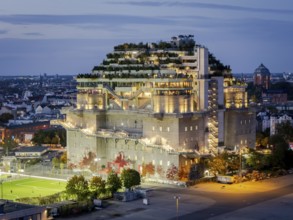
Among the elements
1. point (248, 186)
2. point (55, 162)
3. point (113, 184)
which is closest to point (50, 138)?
point (55, 162)

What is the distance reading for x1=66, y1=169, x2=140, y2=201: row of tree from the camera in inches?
2264

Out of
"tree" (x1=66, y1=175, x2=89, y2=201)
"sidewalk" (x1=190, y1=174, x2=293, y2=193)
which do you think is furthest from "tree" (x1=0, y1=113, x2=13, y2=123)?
"tree" (x1=66, y1=175, x2=89, y2=201)

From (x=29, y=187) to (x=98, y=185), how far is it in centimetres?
1129

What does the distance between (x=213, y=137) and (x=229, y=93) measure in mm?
6220

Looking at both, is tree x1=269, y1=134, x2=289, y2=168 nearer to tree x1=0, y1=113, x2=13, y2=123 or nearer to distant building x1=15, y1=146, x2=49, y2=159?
distant building x1=15, y1=146, x2=49, y2=159

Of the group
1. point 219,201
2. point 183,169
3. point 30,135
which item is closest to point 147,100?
point 183,169

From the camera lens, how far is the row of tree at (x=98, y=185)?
57.5 meters

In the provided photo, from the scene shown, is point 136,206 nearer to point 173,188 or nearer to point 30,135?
point 173,188

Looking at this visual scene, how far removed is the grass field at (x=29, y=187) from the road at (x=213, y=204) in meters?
9.25

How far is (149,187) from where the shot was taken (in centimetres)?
6575

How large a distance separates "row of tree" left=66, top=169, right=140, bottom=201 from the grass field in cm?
507

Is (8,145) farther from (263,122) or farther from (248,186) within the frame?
(263,122)

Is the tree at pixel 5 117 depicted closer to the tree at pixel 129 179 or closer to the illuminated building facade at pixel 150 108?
the illuminated building facade at pixel 150 108

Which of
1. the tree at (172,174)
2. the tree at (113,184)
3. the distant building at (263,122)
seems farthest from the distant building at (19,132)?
the tree at (113,184)
